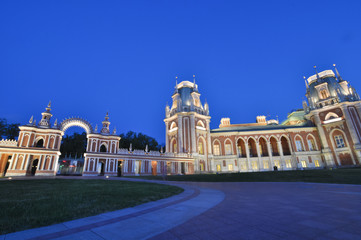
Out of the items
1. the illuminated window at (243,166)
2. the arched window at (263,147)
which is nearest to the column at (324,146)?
the arched window at (263,147)

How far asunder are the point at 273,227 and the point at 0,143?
42144 millimetres

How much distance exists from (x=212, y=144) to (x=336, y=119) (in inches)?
1217

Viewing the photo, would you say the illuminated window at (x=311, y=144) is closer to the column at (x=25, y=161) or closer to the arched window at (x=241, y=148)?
the arched window at (x=241, y=148)

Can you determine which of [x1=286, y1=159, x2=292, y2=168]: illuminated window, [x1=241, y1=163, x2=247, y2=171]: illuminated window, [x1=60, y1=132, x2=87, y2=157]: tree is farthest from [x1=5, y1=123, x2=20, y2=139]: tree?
[x1=286, y1=159, x2=292, y2=168]: illuminated window

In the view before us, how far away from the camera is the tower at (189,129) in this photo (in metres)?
42.4

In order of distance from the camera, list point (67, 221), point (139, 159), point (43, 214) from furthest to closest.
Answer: point (139, 159) < point (43, 214) < point (67, 221)

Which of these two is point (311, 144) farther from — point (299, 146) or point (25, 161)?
point (25, 161)

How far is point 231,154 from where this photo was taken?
46125 mm

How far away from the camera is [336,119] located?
41.2 m

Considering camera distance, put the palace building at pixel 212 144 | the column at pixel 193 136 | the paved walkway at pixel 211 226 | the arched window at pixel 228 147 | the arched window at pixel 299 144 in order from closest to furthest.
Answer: the paved walkway at pixel 211 226, the palace building at pixel 212 144, the column at pixel 193 136, the arched window at pixel 299 144, the arched window at pixel 228 147

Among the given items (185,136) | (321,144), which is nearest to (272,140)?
(321,144)

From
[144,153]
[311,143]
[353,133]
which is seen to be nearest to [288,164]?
[311,143]

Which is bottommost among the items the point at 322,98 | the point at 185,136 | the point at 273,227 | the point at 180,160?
the point at 273,227

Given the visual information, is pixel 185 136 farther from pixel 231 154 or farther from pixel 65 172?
pixel 65 172
